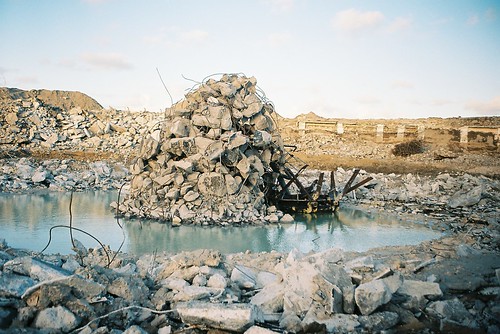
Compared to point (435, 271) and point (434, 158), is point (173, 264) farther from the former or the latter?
point (434, 158)

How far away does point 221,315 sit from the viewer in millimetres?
3357

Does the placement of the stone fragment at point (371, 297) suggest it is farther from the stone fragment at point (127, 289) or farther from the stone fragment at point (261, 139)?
the stone fragment at point (261, 139)

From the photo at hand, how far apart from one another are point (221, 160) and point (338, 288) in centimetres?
744

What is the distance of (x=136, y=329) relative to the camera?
3.22m

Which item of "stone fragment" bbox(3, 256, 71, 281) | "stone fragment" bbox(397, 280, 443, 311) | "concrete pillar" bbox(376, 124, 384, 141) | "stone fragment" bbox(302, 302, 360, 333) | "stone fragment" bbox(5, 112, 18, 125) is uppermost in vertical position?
"concrete pillar" bbox(376, 124, 384, 141)

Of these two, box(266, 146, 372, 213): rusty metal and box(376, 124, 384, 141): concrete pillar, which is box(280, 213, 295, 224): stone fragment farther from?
box(376, 124, 384, 141): concrete pillar

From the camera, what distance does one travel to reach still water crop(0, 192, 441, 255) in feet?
27.5

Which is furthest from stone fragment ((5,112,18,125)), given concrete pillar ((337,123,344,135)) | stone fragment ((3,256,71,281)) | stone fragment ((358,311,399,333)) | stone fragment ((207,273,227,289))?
stone fragment ((358,311,399,333))

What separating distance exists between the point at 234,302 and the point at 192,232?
5.88 m

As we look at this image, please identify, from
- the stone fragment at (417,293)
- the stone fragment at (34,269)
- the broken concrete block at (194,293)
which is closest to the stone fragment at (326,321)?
the stone fragment at (417,293)

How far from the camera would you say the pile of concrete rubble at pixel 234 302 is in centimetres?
333

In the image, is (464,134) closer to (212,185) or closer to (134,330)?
(212,185)

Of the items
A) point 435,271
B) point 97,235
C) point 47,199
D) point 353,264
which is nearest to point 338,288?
point 353,264

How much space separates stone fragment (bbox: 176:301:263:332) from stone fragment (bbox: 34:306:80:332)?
840 millimetres
